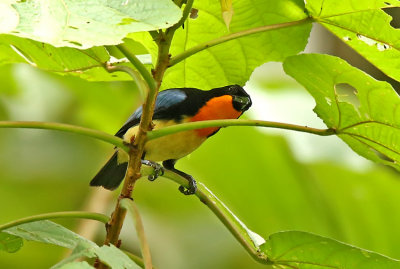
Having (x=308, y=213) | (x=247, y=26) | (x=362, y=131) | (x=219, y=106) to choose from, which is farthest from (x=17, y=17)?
(x=308, y=213)

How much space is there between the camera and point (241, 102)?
2385mm

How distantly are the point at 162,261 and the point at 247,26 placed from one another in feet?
8.44

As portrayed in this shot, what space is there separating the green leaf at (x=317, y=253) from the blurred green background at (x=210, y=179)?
165 cm

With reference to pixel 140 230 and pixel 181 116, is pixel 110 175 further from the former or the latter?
pixel 140 230

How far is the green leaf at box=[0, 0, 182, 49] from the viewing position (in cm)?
116

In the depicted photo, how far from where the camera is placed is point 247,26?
69.7 inches

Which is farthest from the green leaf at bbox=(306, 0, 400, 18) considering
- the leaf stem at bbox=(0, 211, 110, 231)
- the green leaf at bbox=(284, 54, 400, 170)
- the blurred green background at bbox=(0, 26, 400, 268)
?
the blurred green background at bbox=(0, 26, 400, 268)

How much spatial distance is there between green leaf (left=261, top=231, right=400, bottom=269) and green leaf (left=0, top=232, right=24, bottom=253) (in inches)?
23.0

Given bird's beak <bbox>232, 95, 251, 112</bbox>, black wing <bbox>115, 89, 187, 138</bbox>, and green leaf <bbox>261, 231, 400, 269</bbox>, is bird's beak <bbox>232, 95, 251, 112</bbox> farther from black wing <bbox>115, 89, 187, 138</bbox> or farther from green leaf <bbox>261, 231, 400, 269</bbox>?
green leaf <bbox>261, 231, 400, 269</bbox>

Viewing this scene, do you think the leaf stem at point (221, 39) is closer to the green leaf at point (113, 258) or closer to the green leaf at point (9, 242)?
the green leaf at point (113, 258)

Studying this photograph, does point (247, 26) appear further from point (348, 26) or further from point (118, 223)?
point (118, 223)

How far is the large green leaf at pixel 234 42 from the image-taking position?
1.74 meters

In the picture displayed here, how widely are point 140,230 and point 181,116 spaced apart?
115 cm

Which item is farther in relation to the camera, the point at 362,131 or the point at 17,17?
the point at 362,131
